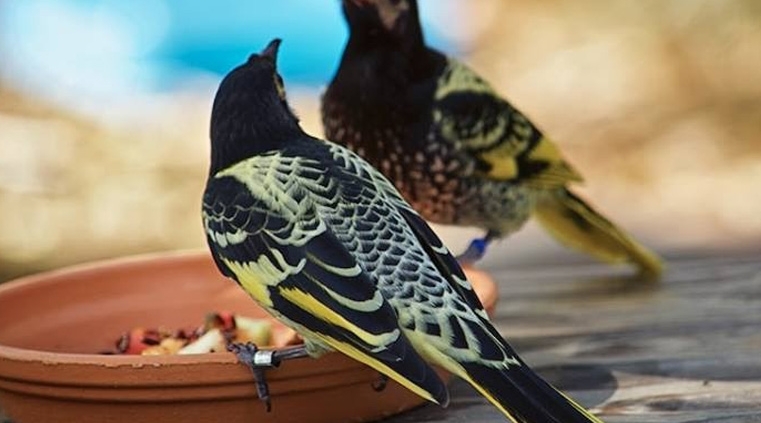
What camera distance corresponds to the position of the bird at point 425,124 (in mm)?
2551

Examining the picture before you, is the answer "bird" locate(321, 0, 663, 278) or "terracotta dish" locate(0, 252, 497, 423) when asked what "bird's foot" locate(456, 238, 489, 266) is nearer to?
"bird" locate(321, 0, 663, 278)

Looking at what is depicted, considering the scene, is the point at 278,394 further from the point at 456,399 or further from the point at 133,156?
the point at 133,156

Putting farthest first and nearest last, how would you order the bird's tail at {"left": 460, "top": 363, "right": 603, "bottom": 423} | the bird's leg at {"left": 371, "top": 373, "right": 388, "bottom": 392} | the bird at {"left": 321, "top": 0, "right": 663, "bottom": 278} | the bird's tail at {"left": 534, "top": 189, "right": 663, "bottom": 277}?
the bird's tail at {"left": 534, "top": 189, "right": 663, "bottom": 277}, the bird at {"left": 321, "top": 0, "right": 663, "bottom": 278}, the bird's leg at {"left": 371, "top": 373, "right": 388, "bottom": 392}, the bird's tail at {"left": 460, "top": 363, "right": 603, "bottom": 423}

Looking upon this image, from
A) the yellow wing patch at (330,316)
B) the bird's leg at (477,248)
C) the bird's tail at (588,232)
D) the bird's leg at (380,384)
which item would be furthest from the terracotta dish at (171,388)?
the bird's tail at (588,232)

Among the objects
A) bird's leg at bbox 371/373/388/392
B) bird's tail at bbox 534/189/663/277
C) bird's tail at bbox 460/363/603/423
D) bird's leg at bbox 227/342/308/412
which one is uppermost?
bird's tail at bbox 534/189/663/277

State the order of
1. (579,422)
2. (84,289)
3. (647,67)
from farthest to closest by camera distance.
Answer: (647,67), (84,289), (579,422)

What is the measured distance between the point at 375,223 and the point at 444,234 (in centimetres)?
315

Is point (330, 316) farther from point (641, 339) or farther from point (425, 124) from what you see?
point (425, 124)

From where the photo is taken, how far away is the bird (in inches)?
100

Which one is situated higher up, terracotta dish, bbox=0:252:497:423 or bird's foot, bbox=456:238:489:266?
bird's foot, bbox=456:238:489:266

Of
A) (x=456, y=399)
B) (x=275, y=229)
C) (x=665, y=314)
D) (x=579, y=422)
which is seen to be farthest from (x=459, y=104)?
(x=579, y=422)

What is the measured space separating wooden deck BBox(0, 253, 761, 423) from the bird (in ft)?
0.77

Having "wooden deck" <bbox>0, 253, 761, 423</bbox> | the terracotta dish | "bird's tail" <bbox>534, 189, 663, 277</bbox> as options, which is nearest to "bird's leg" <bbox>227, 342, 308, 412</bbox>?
the terracotta dish

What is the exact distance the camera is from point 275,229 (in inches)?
66.1
